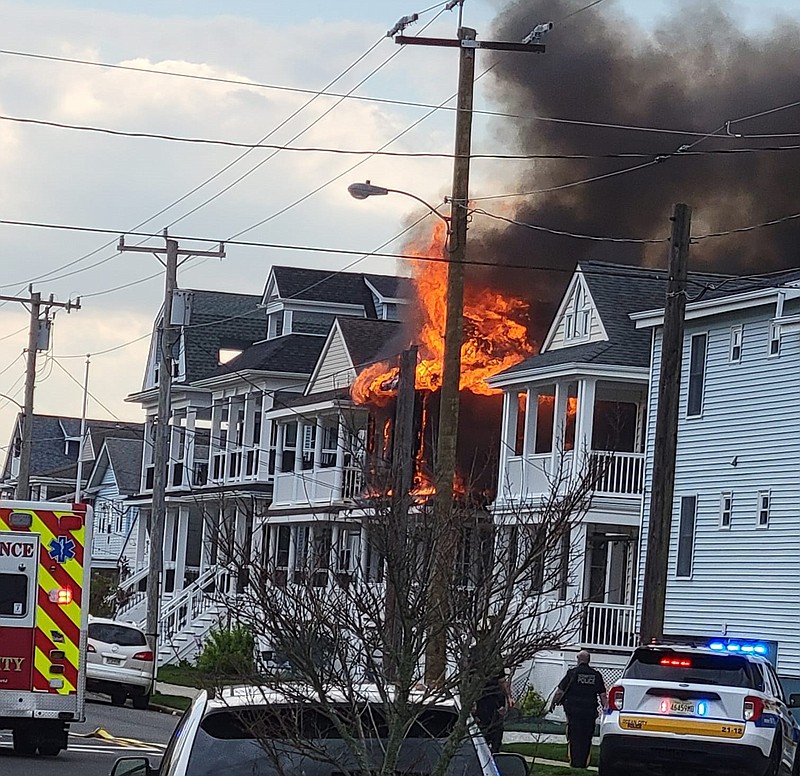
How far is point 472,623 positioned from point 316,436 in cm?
3896

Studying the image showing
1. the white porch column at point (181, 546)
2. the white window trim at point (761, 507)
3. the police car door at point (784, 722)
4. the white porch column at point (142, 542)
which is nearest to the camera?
the police car door at point (784, 722)

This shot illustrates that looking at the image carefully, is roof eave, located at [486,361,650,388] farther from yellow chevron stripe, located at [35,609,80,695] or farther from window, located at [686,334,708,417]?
yellow chevron stripe, located at [35,609,80,695]

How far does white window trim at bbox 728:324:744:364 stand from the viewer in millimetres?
31766

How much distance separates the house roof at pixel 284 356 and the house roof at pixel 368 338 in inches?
135

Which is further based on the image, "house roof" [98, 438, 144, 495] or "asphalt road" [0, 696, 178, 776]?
"house roof" [98, 438, 144, 495]

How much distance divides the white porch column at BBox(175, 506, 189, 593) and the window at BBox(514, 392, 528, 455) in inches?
660

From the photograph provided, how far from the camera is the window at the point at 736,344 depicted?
31797mm

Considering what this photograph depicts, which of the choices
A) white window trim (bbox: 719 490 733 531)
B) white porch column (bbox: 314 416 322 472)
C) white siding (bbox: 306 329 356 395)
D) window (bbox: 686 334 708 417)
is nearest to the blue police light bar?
white window trim (bbox: 719 490 733 531)

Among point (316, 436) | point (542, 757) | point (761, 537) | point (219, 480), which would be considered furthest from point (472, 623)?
point (219, 480)

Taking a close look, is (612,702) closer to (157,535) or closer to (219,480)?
(157,535)

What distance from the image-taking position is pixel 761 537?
30969 millimetres

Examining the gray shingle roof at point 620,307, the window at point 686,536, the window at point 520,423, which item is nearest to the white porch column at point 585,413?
the gray shingle roof at point 620,307

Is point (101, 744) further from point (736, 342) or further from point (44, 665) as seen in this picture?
point (736, 342)

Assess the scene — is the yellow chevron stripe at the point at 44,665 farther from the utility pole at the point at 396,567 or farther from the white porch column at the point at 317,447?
the white porch column at the point at 317,447
